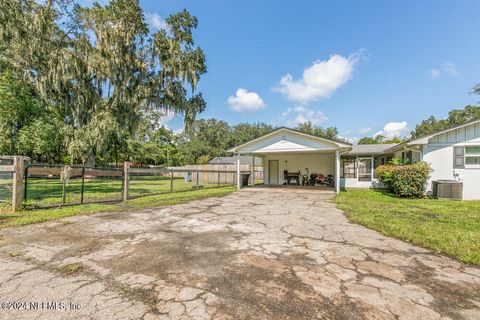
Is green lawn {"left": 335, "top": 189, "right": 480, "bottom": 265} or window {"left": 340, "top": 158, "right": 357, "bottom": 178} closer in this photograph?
green lawn {"left": 335, "top": 189, "right": 480, "bottom": 265}

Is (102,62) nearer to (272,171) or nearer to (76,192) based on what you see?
(76,192)

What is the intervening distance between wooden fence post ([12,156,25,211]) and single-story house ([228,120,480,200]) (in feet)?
29.2

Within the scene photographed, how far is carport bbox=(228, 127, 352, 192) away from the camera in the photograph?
438 inches

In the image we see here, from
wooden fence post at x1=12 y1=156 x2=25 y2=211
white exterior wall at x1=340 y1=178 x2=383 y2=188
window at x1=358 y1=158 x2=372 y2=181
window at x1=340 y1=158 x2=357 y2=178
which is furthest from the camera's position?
window at x1=340 y1=158 x2=357 y2=178

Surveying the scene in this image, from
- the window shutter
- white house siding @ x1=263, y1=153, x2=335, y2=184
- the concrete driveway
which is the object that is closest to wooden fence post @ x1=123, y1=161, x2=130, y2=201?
the concrete driveway

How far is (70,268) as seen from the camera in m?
2.63

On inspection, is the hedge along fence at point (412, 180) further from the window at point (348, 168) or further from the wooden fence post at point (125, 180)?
the wooden fence post at point (125, 180)

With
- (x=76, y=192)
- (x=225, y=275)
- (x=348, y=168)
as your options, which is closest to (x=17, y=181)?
(x=76, y=192)

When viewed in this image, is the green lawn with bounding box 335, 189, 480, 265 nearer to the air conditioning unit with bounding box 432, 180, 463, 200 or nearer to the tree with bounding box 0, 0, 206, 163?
the air conditioning unit with bounding box 432, 180, 463, 200

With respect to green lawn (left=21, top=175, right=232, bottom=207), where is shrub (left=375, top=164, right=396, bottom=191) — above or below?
above

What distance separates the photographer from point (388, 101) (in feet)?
57.1

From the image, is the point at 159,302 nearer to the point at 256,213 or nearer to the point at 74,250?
the point at 74,250

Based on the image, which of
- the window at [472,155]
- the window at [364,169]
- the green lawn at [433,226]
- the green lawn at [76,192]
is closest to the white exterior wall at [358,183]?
the window at [364,169]

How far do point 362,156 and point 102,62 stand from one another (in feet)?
56.1
